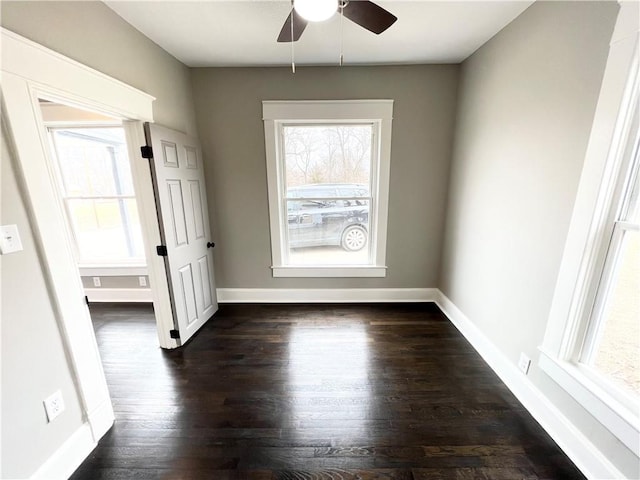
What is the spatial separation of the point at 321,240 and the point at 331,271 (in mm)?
400

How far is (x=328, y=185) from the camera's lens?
3016 millimetres

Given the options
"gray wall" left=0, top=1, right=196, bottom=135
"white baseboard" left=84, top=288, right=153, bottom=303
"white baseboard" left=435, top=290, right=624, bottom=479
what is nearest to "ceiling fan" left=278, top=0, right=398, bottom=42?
"gray wall" left=0, top=1, right=196, bottom=135

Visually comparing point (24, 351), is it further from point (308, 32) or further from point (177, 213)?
point (308, 32)

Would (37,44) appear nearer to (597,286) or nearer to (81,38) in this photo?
(81,38)

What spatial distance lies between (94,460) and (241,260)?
2.02 meters

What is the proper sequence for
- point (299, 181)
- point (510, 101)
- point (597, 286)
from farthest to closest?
point (299, 181) → point (510, 101) → point (597, 286)

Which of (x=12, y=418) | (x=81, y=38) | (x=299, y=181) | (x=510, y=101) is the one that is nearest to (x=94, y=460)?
(x=12, y=418)

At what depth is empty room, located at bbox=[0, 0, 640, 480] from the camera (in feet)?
4.22

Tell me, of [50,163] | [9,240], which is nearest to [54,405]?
[9,240]

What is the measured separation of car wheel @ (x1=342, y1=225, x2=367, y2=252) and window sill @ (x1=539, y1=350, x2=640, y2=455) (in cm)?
191

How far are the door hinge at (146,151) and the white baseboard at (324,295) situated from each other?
176 cm

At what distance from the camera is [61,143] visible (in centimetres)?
302

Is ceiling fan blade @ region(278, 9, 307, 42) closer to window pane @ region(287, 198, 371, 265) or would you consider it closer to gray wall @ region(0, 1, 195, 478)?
gray wall @ region(0, 1, 195, 478)

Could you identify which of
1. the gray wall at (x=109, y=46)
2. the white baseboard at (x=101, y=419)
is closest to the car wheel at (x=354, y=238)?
the gray wall at (x=109, y=46)
